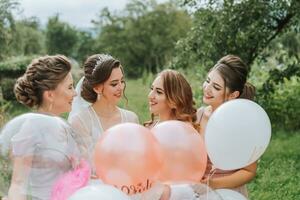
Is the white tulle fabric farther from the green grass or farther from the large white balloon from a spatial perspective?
the green grass

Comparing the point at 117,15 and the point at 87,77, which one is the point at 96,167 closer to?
the point at 87,77

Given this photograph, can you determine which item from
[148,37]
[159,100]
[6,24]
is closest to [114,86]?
[159,100]

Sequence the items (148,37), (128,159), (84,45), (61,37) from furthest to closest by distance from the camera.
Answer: (84,45) < (61,37) < (148,37) < (128,159)

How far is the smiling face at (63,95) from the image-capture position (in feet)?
9.30

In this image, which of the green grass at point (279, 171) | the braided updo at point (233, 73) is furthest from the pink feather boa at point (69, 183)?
the green grass at point (279, 171)

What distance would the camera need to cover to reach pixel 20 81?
2.82 metres

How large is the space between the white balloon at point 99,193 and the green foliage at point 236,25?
185 inches

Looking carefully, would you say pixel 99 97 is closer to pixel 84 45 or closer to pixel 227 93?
pixel 227 93

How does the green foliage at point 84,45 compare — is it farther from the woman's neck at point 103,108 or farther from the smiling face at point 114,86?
the smiling face at point 114,86

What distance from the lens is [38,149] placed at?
2.65 metres

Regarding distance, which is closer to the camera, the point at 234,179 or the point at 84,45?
the point at 234,179

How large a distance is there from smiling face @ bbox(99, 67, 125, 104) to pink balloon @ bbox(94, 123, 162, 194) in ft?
2.15

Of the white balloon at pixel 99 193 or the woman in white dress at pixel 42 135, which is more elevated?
the woman in white dress at pixel 42 135

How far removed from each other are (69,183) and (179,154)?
1.74ft
